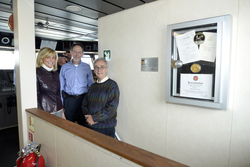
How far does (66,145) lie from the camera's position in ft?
4.55

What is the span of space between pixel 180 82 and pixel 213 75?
36 centimetres

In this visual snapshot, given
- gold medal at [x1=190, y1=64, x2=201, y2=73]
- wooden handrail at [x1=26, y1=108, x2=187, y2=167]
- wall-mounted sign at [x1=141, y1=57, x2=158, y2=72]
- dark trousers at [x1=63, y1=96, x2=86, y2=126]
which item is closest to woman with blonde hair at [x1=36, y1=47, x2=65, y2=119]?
dark trousers at [x1=63, y1=96, x2=86, y2=126]

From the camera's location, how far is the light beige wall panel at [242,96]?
5.09 feet

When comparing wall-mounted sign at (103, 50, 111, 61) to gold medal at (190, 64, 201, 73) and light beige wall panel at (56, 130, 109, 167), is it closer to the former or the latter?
gold medal at (190, 64, 201, 73)

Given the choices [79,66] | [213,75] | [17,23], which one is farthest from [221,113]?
[17,23]

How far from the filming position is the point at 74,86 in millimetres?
2674

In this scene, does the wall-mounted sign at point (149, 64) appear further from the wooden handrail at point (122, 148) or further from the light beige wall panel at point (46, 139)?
the light beige wall panel at point (46, 139)

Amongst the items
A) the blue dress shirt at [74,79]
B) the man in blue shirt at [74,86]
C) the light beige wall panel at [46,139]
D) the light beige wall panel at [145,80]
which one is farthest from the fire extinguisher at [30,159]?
the light beige wall panel at [145,80]

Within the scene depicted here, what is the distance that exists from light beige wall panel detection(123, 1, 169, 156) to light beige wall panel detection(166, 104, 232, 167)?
0.14m

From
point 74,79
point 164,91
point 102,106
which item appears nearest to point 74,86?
point 74,79

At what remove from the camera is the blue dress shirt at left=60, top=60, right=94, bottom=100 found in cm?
269

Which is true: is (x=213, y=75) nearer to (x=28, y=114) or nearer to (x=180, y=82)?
(x=180, y=82)

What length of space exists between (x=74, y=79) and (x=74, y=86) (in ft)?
0.38

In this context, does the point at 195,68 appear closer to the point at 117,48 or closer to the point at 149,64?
the point at 149,64
